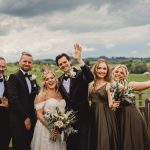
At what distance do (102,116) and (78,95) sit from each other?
60 cm

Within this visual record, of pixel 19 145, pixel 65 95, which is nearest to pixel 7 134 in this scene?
pixel 19 145

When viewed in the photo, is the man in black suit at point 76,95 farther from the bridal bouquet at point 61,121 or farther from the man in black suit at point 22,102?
the man in black suit at point 22,102

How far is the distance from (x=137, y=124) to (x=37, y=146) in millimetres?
1980

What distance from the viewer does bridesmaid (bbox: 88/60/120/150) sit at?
742 centimetres

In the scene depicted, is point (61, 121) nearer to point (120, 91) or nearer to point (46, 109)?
point (46, 109)

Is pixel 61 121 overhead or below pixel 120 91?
below

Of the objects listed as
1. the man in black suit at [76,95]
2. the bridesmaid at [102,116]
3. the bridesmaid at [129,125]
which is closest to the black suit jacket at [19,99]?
the man in black suit at [76,95]

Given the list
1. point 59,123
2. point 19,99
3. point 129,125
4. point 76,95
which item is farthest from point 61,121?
point 129,125

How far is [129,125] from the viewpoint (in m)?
7.79

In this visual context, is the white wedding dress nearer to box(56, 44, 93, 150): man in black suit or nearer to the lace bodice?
the lace bodice

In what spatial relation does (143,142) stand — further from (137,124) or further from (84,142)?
(84,142)

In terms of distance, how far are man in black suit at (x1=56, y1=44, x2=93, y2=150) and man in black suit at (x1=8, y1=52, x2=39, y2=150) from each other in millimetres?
575

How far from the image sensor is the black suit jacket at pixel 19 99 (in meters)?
7.37

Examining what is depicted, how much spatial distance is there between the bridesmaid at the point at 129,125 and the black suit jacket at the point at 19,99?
5.36 feet
